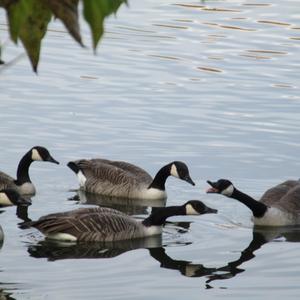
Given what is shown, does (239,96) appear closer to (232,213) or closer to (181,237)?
(232,213)

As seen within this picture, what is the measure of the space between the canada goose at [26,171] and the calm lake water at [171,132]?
0.26 m

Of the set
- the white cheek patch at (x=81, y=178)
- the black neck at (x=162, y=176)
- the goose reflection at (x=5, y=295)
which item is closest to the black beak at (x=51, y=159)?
the white cheek patch at (x=81, y=178)

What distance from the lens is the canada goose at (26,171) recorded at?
14352 mm

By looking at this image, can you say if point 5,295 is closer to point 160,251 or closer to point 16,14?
point 160,251

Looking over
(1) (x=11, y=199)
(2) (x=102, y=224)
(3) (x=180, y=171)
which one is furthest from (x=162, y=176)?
(1) (x=11, y=199)

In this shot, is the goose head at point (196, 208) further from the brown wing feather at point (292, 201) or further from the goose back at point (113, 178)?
the goose back at point (113, 178)

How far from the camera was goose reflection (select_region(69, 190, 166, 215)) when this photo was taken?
14711 mm

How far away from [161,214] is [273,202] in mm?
1928

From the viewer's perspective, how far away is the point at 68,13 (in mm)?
2420

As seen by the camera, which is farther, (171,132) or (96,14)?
(171,132)

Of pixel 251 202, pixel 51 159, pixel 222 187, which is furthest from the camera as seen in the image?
pixel 51 159

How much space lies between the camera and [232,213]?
1400 centimetres

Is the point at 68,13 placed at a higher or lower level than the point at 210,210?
higher

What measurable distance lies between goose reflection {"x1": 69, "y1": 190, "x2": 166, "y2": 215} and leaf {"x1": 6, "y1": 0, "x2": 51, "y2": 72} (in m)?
12.0
